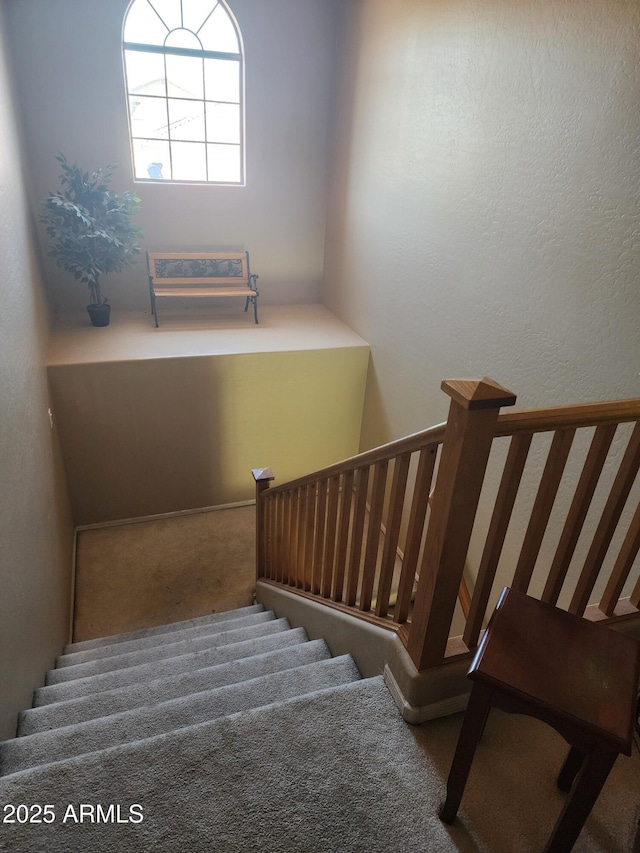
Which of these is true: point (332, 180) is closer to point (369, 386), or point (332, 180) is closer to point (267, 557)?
point (369, 386)

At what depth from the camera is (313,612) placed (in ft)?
8.13

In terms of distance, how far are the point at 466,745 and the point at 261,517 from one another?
232 centimetres

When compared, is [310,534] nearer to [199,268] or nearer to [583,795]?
[583,795]

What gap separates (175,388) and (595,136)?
3.23 metres

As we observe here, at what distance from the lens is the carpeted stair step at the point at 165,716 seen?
1.67 meters

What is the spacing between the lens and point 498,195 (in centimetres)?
263

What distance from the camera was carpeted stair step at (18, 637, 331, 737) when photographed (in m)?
1.98

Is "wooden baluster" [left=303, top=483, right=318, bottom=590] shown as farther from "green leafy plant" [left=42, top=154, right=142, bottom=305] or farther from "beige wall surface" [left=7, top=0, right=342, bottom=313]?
"beige wall surface" [left=7, top=0, right=342, bottom=313]

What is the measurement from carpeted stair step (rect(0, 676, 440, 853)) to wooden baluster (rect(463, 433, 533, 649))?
1.26ft

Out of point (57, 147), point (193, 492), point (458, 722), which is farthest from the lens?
point (193, 492)

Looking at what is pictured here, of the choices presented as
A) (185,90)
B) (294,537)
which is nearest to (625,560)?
(294,537)

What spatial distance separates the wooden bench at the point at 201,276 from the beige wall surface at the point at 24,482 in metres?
1.14

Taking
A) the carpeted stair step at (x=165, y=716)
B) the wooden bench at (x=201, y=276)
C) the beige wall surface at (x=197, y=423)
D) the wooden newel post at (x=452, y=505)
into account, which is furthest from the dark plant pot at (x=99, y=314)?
the wooden newel post at (x=452, y=505)

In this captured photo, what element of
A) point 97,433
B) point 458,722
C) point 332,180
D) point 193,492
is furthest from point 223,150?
point 458,722
